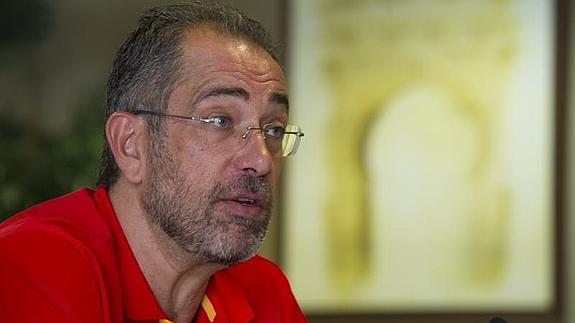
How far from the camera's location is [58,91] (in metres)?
4.04

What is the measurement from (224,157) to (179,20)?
241 mm

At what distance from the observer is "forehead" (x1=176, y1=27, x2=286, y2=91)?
166 cm

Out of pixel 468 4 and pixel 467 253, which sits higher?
pixel 468 4

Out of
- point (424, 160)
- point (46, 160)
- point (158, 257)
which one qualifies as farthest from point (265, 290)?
point (46, 160)

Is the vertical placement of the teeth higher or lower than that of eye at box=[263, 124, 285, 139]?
lower

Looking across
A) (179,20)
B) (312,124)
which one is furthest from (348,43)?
(179,20)

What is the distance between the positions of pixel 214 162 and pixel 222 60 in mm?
161

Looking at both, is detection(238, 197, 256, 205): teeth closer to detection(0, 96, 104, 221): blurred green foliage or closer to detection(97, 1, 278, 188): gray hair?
detection(97, 1, 278, 188): gray hair

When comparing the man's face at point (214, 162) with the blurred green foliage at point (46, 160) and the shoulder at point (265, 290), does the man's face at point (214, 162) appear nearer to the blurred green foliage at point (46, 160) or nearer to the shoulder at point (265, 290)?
the shoulder at point (265, 290)

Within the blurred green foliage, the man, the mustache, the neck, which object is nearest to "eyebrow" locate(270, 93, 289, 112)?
the man

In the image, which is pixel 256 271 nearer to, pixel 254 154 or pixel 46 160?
pixel 254 154

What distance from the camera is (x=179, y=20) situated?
1719 millimetres

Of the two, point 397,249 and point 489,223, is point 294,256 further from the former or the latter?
point 489,223

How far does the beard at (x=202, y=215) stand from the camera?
1.63 m
